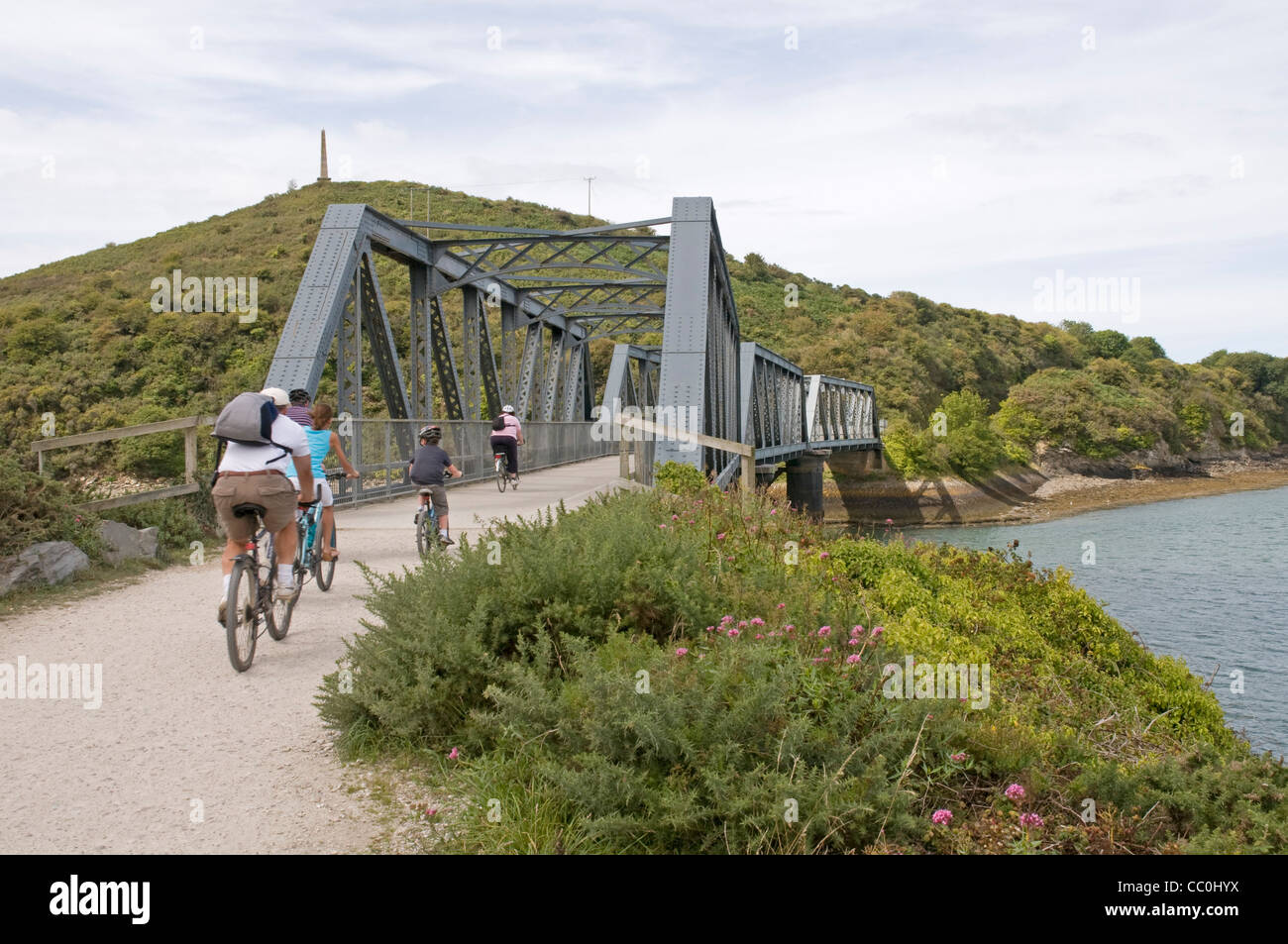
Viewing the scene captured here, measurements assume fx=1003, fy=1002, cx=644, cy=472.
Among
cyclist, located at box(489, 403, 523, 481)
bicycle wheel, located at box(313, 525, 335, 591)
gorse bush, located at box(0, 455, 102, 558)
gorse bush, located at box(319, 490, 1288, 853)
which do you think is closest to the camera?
gorse bush, located at box(319, 490, 1288, 853)

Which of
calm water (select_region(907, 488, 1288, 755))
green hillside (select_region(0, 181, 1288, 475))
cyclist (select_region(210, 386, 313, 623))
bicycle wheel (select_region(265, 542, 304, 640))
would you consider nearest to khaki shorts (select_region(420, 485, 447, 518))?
bicycle wheel (select_region(265, 542, 304, 640))

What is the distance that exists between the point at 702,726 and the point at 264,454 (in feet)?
11.4

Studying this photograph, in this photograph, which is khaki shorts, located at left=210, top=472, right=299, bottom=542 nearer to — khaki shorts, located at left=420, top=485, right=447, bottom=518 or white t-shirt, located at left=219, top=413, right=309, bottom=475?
white t-shirt, located at left=219, top=413, right=309, bottom=475

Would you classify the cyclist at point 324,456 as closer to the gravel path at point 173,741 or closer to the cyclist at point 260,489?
the gravel path at point 173,741

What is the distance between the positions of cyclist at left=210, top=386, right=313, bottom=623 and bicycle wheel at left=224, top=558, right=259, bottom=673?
86 millimetres

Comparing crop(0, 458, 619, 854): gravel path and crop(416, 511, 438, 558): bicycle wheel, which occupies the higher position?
crop(416, 511, 438, 558): bicycle wheel

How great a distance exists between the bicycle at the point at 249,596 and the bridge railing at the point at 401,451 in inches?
104

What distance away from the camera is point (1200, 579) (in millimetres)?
25250

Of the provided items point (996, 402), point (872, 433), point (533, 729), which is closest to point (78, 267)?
point (872, 433)

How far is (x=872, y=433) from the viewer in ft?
183

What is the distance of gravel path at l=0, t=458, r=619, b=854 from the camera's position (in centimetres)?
377

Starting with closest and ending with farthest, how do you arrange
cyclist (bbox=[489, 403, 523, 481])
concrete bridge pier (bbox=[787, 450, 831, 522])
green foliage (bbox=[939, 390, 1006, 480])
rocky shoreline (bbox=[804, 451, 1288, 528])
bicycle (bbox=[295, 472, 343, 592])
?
bicycle (bbox=[295, 472, 343, 592]) → cyclist (bbox=[489, 403, 523, 481]) → concrete bridge pier (bbox=[787, 450, 831, 522]) → rocky shoreline (bbox=[804, 451, 1288, 528]) → green foliage (bbox=[939, 390, 1006, 480])

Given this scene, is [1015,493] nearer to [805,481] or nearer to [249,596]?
[805,481]
